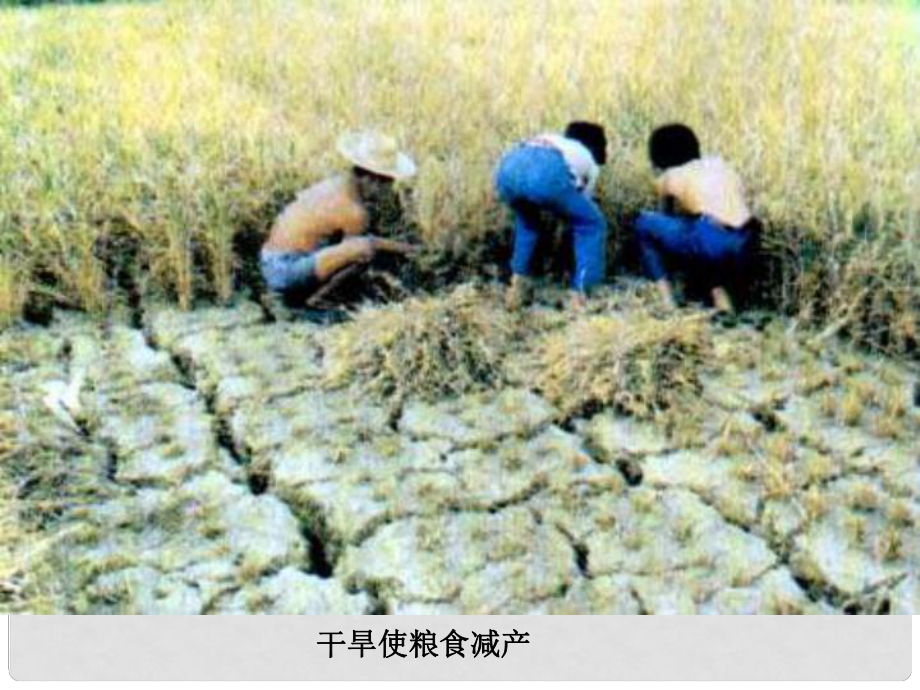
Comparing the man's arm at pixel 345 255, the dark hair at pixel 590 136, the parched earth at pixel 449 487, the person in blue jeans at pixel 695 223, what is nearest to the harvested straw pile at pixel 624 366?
the parched earth at pixel 449 487

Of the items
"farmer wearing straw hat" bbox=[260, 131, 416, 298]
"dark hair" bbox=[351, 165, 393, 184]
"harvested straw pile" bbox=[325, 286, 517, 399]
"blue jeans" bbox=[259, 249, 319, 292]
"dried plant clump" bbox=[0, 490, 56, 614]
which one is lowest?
"dried plant clump" bbox=[0, 490, 56, 614]

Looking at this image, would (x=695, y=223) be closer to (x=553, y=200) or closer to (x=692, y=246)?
(x=692, y=246)

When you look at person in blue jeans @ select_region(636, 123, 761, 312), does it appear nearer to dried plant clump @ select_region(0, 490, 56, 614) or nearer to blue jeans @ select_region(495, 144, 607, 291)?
blue jeans @ select_region(495, 144, 607, 291)

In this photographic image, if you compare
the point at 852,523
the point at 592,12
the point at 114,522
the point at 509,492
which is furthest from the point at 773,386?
the point at 592,12

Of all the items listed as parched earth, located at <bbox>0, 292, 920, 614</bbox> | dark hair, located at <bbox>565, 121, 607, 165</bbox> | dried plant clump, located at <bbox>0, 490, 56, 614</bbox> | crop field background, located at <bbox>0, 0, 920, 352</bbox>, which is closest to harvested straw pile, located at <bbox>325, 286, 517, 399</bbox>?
parched earth, located at <bbox>0, 292, 920, 614</bbox>

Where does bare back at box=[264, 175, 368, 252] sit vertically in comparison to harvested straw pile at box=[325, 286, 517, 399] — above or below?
above

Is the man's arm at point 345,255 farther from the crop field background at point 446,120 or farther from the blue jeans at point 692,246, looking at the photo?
the blue jeans at point 692,246

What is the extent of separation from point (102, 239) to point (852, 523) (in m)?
2.35

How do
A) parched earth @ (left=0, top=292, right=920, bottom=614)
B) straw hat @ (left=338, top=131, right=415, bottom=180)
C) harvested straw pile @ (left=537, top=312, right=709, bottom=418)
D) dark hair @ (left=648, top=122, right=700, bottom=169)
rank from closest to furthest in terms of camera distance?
parched earth @ (left=0, top=292, right=920, bottom=614)
harvested straw pile @ (left=537, top=312, right=709, bottom=418)
straw hat @ (left=338, top=131, right=415, bottom=180)
dark hair @ (left=648, top=122, right=700, bottom=169)

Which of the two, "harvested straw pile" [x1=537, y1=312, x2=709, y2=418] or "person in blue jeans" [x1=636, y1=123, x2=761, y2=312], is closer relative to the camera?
"harvested straw pile" [x1=537, y1=312, x2=709, y2=418]

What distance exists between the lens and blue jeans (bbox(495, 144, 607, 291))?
12.9ft

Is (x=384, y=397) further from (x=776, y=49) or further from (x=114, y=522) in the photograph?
(x=776, y=49)

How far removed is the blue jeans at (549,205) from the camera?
3.92 m

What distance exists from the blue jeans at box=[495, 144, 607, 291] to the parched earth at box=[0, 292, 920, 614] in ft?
1.45
